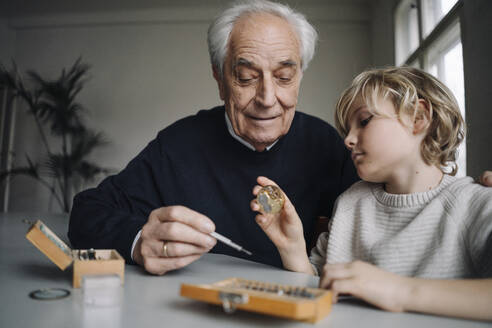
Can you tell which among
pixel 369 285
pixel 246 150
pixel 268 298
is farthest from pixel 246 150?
pixel 268 298

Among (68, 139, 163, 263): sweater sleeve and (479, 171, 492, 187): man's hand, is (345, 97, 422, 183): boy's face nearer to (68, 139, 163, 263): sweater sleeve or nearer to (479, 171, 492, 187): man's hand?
(479, 171, 492, 187): man's hand

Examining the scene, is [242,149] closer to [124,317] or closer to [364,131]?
[364,131]

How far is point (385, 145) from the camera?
1239 millimetres

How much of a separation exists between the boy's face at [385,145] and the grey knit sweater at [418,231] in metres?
0.11

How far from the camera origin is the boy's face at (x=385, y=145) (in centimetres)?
124

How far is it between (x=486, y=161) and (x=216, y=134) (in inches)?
74.3

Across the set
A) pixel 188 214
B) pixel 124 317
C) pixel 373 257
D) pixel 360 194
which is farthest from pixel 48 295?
pixel 360 194

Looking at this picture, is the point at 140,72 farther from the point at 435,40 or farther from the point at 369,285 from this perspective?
the point at 369,285

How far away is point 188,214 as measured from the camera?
3.43 feet

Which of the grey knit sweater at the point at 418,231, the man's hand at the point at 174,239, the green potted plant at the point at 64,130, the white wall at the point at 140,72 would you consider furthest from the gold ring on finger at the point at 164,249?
the white wall at the point at 140,72

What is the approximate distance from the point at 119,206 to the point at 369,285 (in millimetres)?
1324

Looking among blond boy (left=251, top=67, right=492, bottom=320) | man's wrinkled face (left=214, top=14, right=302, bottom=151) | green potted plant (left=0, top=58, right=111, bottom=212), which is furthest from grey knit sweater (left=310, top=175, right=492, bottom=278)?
green potted plant (left=0, top=58, right=111, bottom=212)

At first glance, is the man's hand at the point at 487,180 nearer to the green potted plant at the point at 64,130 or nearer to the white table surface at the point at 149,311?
the white table surface at the point at 149,311

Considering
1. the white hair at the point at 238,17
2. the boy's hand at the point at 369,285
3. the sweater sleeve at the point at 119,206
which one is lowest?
the boy's hand at the point at 369,285
